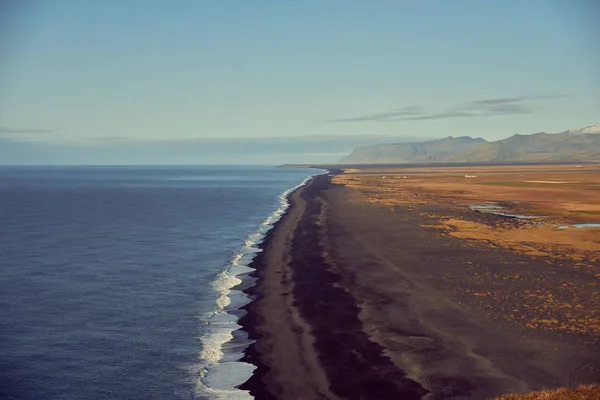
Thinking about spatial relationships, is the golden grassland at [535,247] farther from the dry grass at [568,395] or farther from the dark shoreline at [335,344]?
the dry grass at [568,395]

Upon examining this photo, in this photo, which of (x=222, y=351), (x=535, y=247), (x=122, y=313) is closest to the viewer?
(x=222, y=351)

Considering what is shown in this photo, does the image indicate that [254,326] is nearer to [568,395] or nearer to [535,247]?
[568,395]

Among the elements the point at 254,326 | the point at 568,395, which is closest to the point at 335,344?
the point at 254,326

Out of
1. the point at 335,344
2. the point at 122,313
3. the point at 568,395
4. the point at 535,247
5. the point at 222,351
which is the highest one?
the point at 568,395

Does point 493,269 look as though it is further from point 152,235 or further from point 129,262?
point 152,235

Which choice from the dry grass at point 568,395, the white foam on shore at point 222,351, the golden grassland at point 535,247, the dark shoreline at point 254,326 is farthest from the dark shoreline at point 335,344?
the golden grassland at point 535,247

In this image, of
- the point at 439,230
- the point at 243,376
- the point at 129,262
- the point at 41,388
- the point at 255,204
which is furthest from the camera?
the point at 255,204

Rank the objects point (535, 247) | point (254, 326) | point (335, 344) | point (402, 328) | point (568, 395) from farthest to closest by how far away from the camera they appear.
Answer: point (535, 247)
point (254, 326)
point (402, 328)
point (335, 344)
point (568, 395)

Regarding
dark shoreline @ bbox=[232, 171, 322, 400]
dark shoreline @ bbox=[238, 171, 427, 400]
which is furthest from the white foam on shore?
dark shoreline @ bbox=[238, 171, 427, 400]

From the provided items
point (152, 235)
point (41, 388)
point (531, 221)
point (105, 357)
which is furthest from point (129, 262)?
point (531, 221)
